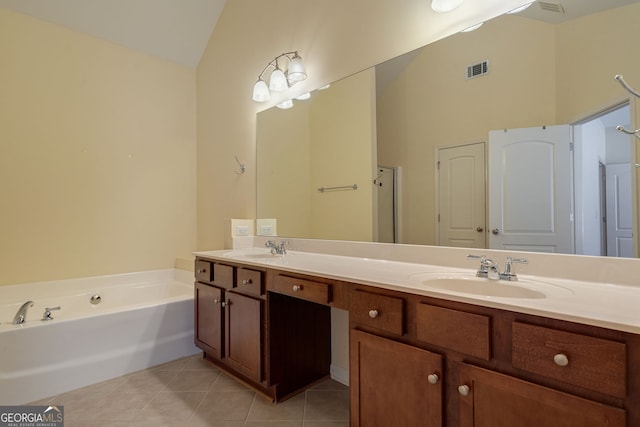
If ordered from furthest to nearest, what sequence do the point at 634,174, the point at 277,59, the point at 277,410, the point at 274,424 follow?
the point at 277,59 < the point at 277,410 < the point at 274,424 < the point at 634,174

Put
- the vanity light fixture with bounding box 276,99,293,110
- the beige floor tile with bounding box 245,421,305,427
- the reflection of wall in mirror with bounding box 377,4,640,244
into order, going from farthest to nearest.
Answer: the vanity light fixture with bounding box 276,99,293,110 → the beige floor tile with bounding box 245,421,305,427 → the reflection of wall in mirror with bounding box 377,4,640,244

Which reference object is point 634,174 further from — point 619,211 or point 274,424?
point 274,424

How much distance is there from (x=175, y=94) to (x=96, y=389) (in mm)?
2688

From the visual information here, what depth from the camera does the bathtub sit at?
6.03 ft

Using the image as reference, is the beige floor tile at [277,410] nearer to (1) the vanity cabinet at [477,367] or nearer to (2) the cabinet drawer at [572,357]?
(1) the vanity cabinet at [477,367]

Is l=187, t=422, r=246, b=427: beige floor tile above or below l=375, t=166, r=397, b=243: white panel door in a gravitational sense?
below

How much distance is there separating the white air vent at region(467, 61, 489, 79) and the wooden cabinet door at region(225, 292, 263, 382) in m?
1.57

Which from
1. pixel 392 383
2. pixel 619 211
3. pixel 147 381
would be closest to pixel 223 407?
pixel 147 381

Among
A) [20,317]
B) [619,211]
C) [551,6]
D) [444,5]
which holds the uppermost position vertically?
[444,5]

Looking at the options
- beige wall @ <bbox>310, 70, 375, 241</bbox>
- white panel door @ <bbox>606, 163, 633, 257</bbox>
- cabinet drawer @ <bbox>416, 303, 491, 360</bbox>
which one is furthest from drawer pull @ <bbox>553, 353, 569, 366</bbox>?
beige wall @ <bbox>310, 70, 375, 241</bbox>

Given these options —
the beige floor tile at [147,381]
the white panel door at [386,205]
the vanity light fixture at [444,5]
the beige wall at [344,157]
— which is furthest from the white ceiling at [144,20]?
the beige floor tile at [147,381]

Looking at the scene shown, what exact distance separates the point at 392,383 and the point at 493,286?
0.52 m

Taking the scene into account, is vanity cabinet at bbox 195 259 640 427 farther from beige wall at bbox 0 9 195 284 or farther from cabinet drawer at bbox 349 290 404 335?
beige wall at bbox 0 9 195 284

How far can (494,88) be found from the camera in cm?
139
